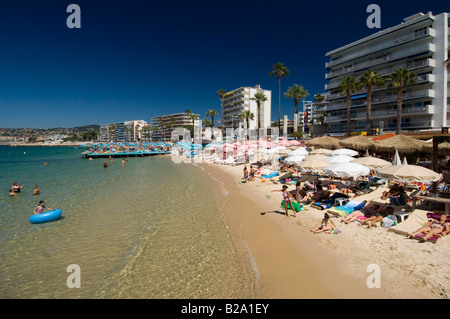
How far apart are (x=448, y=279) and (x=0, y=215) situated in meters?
19.4

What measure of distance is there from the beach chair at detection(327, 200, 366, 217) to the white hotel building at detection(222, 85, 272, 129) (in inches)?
2636

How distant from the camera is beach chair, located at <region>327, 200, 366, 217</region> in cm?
964

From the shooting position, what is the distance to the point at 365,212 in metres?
9.43

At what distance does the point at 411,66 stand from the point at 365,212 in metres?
36.4

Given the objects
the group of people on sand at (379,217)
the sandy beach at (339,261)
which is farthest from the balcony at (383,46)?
the sandy beach at (339,261)

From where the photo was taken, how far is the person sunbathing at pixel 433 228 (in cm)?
706

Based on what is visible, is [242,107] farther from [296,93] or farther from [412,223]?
[412,223]

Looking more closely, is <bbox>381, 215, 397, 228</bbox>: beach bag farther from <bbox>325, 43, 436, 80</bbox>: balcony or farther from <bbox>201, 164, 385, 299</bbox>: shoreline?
<bbox>325, 43, 436, 80</bbox>: balcony

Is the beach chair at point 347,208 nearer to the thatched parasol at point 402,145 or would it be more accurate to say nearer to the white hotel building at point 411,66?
the thatched parasol at point 402,145

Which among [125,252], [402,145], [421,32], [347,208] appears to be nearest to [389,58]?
[421,32]
